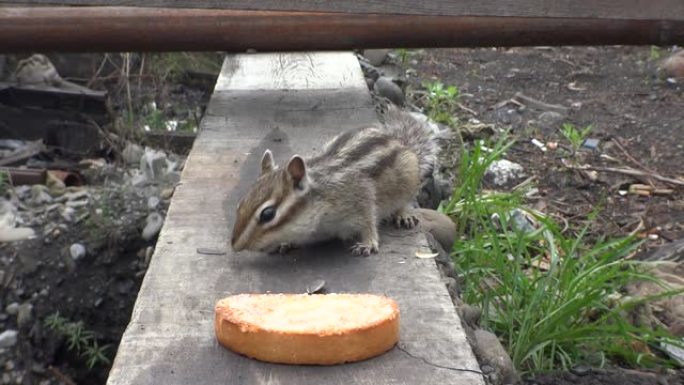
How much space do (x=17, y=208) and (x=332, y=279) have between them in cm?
276

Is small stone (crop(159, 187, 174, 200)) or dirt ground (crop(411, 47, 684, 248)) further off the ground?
small stone (crop(159, 187, 174, 200))

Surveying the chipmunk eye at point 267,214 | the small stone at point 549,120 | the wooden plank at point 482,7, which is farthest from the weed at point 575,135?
the chipmunk eye at point 267,214

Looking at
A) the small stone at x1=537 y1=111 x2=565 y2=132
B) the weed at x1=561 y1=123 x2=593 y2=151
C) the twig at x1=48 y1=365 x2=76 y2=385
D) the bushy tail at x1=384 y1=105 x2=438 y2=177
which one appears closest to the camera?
the bushy tail at x1=384 y1=105 x2=438 y2=177

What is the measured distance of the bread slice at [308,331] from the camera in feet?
9.36

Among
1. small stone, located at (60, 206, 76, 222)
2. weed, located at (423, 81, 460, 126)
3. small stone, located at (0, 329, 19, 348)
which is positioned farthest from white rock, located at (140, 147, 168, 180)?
weed, located at (423, 81, 460, 126)

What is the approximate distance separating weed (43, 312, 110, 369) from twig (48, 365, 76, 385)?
0.43ft

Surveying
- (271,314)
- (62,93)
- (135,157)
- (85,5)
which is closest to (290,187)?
(271,314)

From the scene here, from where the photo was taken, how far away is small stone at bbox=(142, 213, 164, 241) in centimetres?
545

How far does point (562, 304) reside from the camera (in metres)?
4.34

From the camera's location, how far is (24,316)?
521cm

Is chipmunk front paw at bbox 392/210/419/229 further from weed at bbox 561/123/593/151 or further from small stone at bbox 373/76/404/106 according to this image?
Result: weed at bbox 561/123/593/151

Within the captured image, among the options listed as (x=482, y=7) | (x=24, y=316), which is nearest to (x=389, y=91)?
(x=482, y=7)

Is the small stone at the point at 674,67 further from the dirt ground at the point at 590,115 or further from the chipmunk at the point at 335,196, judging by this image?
the chipmunk at the point at 335,196

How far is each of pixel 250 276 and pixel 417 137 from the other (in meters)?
1.37
